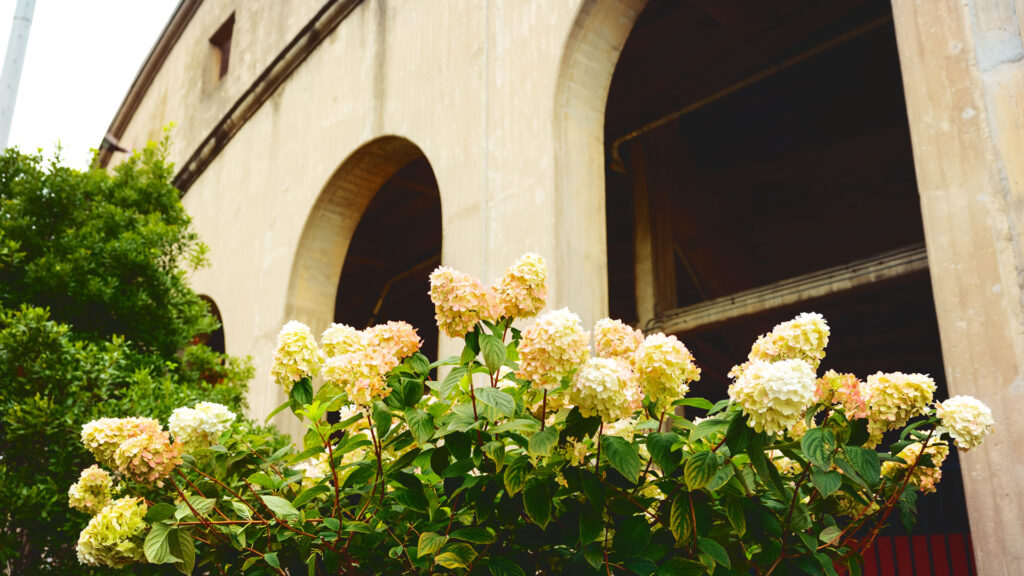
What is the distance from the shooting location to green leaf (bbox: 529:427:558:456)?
2178 millimetres

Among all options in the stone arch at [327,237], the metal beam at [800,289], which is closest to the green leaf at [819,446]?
the metal beam at [800,289]

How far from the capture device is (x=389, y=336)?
8.51 ft

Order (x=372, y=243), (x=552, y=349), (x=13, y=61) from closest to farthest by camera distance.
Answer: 1. (x=552, y=349)
2. (x=13, y=61)
3. (x=372, y=243)

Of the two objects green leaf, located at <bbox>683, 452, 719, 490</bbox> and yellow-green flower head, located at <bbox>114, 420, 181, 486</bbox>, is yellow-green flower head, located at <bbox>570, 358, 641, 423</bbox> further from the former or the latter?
yellow-green flower head, located at <bbox>114, 420, 181, 486</bbox>

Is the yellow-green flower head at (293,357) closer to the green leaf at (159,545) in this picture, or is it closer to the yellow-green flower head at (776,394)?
the green leaf at (159,545)

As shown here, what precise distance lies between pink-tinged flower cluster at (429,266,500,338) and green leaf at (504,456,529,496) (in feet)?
1.36

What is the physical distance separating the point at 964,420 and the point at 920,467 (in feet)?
0.97

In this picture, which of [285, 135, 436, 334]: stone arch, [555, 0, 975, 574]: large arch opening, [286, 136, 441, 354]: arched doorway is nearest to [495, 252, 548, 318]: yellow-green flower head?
[555, 0, 975, 574]: large arch opening

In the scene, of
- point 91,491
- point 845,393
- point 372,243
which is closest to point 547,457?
point 845,393

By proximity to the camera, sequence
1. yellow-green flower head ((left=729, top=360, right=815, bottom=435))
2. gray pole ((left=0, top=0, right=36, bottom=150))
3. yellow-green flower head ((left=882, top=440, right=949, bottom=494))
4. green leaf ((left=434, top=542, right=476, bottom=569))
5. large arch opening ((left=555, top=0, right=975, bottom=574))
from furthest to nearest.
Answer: gray pole ((left=0, top=0, right=36, bottom=150)), large arch opening ((left=555, top=0, right=975, bottom=574)), yellow-green flower head ((left=882, top=440, right=949, bottom=494)), green leaf ((left=434, top=542, right=476, bottom=569)), yellow-green flower head ((left=729, top=360, right=815, bottom=435))

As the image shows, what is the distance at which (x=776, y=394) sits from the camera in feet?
6.64

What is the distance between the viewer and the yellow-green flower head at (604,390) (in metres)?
2.12

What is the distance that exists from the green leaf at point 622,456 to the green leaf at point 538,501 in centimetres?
23

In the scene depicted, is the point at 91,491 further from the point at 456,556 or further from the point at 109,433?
the point at 456,556
